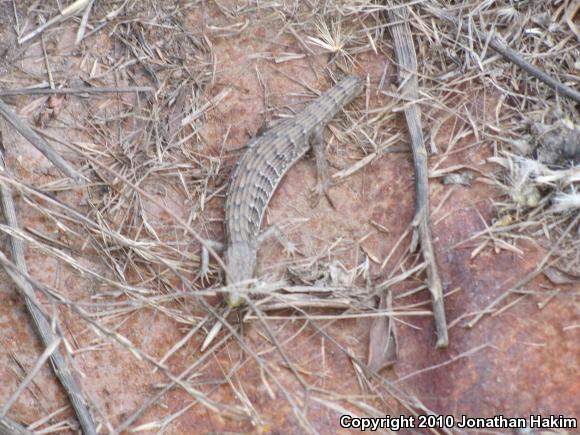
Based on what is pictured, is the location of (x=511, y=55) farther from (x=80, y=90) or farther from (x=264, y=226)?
(x=80, y=90)

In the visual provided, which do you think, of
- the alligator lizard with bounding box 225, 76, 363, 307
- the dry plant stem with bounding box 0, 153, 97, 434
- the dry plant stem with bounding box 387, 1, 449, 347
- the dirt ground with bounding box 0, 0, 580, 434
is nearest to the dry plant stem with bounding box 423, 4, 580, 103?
the dirt ground with bounding box 0, 0, 580, 434

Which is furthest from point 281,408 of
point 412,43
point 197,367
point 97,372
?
point 412,43

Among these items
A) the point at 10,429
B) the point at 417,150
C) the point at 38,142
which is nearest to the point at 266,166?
the point at 417,150

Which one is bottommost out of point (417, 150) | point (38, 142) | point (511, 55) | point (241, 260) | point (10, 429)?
point (241, 260)

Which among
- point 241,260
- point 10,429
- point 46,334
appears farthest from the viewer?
point 241,260

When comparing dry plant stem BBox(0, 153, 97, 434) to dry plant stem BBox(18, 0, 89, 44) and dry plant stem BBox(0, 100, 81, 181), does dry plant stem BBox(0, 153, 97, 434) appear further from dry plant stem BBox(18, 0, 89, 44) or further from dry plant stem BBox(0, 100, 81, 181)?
dry plant stem BBox(18, 0, 89, 44)

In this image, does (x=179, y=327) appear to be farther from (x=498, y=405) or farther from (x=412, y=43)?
(x=412, y=43)

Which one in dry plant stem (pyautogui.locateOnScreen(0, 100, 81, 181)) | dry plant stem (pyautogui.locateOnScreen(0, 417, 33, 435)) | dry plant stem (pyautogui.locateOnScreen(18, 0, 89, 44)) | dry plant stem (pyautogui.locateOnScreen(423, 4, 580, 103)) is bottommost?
dry plant stem (pyautogui.locateOnScreen(0, 417, 33, 435))
